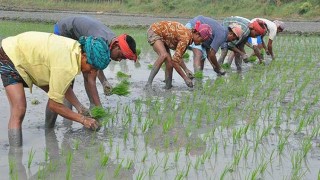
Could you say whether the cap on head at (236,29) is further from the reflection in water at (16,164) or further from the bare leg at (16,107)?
the reflection in water at (16,164)

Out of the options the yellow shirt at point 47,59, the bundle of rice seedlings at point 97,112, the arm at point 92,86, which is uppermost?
the yellow shirt at point 47,59

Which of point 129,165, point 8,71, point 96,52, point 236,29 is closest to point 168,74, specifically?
point 236,29

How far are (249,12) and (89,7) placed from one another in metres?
9.23

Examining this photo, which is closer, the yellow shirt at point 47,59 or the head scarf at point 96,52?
the yellow shirt at point 47,59

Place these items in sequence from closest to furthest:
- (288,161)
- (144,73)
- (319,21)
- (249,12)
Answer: (288,161), (144,73), (319,21), (249,12)

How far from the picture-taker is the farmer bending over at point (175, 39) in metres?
5.90

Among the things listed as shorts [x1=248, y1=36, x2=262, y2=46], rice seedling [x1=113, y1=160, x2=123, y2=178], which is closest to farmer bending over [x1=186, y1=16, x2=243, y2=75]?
shorts [x1=248, y1=36, x2=262, y2=46]

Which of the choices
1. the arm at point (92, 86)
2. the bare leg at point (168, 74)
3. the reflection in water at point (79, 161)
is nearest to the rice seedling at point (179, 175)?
the reflection in water at point (79, 161)

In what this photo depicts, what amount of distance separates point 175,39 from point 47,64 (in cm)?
280

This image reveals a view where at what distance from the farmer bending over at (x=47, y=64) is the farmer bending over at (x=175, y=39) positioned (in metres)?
2.33

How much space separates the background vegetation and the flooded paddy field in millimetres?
16997

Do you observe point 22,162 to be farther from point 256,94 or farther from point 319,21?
point 319,21

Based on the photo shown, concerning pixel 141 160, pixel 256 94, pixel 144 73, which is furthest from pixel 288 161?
pixel 144 73

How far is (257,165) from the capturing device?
3.66 meters
